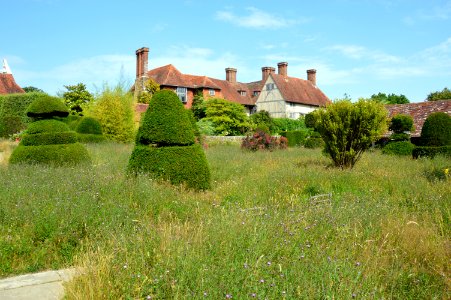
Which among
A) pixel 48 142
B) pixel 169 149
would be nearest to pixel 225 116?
pixel 48 142

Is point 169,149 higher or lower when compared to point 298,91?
lower

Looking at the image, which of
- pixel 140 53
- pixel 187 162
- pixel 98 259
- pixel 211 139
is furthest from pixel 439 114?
pixel 140 53

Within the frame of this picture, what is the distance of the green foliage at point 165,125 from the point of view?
358 inches

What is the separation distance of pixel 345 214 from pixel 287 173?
4.65m

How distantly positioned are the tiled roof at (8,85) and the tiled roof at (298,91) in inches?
1056

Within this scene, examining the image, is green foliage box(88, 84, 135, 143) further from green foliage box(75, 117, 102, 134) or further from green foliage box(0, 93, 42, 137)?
green foliage box(0, 93, 42, 137)

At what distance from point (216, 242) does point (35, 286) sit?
192 cm

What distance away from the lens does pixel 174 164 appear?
345 inches

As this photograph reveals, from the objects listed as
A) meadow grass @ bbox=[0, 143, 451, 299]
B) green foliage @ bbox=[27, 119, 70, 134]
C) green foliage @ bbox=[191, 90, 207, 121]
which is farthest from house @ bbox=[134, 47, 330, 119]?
meadow grass @ bbox=[0, 143, 451, 299]

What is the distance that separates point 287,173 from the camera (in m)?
10.0

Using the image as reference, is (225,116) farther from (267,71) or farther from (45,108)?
(45,108)

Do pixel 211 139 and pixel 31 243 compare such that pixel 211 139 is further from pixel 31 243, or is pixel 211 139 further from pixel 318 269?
pixel 318 269

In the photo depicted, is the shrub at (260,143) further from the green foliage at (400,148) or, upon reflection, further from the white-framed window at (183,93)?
the white-framed window at (183,93)

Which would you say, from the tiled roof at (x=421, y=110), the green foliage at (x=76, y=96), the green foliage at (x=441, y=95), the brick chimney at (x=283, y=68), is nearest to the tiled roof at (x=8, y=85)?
the green foliage at (x=76, y=96)
